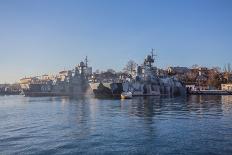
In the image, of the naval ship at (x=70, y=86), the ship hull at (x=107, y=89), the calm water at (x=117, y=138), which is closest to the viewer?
the calm water at (x=117, y=138)

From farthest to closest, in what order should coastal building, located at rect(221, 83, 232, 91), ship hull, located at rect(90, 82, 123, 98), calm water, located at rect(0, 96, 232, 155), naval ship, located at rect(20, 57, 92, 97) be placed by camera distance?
naval ship, located at rect(20, 57, 92, 97), coastal building, located at rect(221, 83, 232, 91), ship hull, located at rect(90, 82, 123, 98), calm water, located at rect(0, 96, 232, 155)

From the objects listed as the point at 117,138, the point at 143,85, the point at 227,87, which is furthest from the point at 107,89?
the point at 117,138

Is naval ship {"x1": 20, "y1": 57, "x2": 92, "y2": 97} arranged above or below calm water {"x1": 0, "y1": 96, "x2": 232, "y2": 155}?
above

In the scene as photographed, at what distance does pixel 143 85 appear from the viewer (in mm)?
147375

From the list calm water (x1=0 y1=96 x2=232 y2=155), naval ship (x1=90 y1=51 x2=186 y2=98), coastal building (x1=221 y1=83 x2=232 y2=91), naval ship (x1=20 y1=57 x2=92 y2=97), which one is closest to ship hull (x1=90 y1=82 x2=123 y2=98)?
naval ship (x1=90 y1=51 x2=186 y2=98)

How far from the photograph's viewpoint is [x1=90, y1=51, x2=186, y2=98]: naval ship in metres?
143

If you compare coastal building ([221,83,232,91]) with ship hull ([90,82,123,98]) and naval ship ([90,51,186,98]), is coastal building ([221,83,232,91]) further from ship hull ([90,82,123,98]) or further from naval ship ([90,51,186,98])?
ship hull ([90,82,123,98])

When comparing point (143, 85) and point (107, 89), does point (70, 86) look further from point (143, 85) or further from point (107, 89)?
point (143, 85)

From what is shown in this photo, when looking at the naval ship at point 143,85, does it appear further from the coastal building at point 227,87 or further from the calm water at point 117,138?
the calm water at point 117,138

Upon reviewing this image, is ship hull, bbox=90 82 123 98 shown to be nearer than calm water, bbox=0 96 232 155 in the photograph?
No

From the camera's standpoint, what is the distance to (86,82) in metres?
174

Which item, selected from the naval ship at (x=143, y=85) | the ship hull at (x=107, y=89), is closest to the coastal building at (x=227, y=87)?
the naval ship at (x=143, y=85)

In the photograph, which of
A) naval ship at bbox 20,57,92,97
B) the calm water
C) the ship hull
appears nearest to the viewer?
the calm water

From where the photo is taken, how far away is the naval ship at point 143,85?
143 metres
